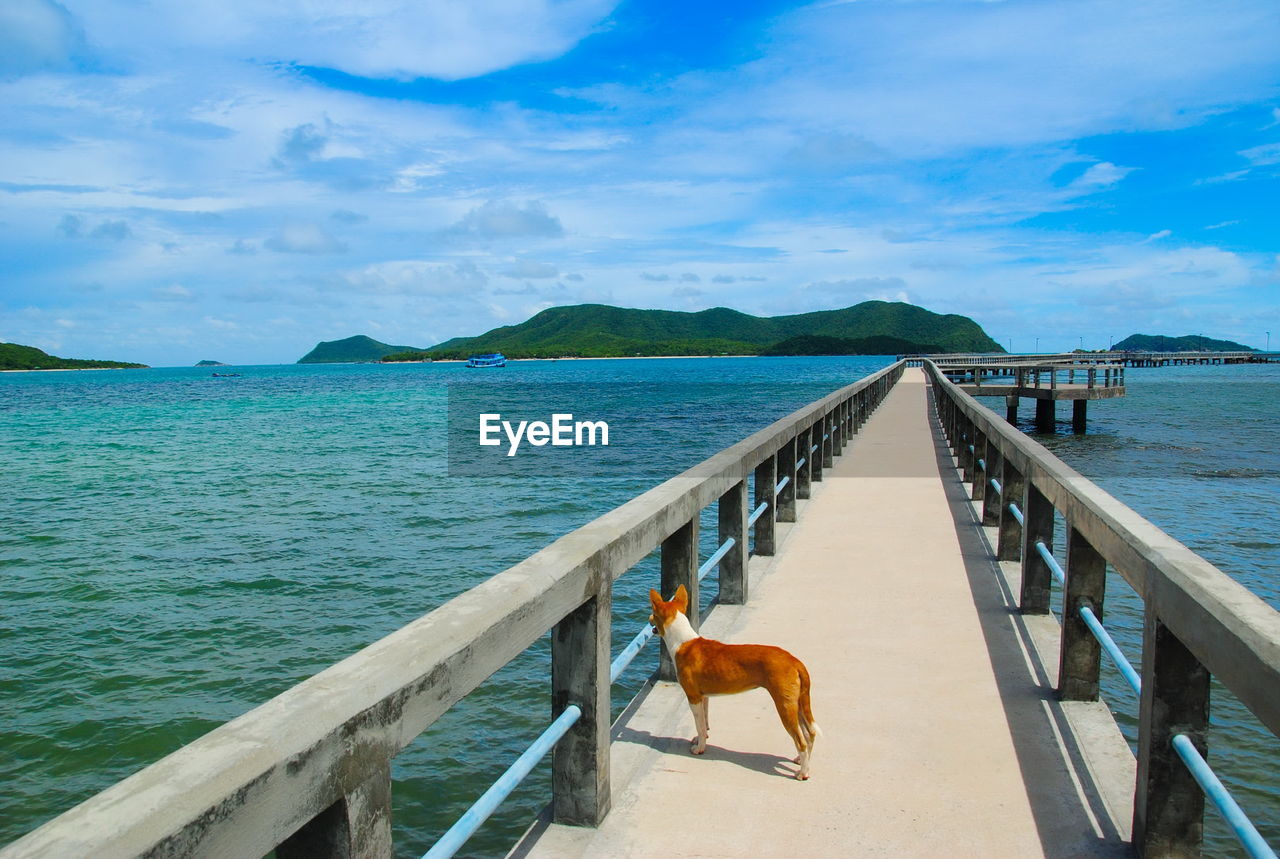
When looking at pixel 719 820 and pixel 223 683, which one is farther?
pixel 223 683

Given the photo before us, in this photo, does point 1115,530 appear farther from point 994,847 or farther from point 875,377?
point 875,377

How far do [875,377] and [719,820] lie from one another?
2596 centimetres

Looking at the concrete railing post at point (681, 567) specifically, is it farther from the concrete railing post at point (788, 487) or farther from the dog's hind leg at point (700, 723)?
the concrete railing post at point (788, 487)

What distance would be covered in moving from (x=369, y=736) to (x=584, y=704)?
132 centimetres

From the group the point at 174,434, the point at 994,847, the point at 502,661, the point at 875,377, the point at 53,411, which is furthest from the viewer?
the point at 53,411

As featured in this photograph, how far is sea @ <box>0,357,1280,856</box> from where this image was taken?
6.51m

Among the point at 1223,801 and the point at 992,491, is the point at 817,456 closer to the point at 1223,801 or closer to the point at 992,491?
the point at 992,491

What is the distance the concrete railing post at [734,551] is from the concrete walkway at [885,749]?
144 millimetres

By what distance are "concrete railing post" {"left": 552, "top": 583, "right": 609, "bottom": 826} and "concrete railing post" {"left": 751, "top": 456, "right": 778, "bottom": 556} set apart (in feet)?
14.0

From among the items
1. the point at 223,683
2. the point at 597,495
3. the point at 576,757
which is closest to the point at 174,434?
the point at 597,495

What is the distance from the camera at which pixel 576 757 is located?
10.6 ft

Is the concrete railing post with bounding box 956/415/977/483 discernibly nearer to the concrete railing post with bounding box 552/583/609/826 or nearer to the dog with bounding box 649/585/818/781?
the dog with bounding box 649/585/818/781

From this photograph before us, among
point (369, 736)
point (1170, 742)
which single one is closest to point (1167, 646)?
point (1170, 742)

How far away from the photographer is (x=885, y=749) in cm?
392
